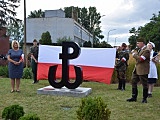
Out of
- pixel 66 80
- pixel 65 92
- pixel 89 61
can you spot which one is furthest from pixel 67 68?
pixel 89 61

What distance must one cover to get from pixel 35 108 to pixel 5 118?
187 cm

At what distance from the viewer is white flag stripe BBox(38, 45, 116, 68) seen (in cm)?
1162

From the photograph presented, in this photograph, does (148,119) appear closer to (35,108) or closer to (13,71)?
(35,108)

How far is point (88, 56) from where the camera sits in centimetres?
1195

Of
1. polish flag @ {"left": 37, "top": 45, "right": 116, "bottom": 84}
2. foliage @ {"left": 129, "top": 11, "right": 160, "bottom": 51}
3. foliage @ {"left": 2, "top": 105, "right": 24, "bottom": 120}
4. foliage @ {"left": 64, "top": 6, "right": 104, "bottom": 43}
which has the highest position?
foliage @ {"left": 64, "top": 6, "right": 104, "bottom": 43}

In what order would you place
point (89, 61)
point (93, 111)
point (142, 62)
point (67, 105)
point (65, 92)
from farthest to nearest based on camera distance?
point (89, 61)
point (65, 92)
point (142, 62)
point (67, 105)
point (93, 111)

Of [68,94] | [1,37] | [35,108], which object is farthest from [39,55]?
[1,37]

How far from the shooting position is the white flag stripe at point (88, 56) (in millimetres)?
11617

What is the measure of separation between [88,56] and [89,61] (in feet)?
0.65

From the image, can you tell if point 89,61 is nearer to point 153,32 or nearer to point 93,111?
point 93,111

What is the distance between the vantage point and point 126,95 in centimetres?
967

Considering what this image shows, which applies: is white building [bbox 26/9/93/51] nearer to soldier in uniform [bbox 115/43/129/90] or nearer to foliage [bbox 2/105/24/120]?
soldier in uniform [bbox 115/43/129/90]

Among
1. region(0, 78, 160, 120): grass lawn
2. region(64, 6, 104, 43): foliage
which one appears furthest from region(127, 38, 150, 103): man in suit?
region(64, 6, 104, 43): foliage

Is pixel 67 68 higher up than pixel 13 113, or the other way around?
pixel 67 68
